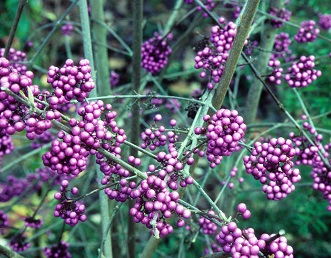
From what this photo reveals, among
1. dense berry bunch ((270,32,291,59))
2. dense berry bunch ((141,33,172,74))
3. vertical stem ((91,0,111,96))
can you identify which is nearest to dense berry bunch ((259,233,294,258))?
dense berry bunch ((141,33,172,74))

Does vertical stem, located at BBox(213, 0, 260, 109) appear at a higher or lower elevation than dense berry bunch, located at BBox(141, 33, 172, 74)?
higher

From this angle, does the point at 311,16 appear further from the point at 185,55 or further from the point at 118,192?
the point at 118,192

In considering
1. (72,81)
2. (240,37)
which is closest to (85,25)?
(72,81)

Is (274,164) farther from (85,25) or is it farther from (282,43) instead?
(282,43)

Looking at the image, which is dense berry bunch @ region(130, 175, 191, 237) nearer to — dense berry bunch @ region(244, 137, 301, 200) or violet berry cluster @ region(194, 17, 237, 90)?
dense berry bunch @ region(244, 137, 301, 200)

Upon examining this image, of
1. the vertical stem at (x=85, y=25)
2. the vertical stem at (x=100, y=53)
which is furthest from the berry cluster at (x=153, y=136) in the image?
the vertical stem at (x=100, y=53)

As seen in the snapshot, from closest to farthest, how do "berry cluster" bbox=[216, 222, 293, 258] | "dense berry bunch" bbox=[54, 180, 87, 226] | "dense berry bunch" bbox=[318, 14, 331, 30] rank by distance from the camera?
"berry cluster" bbox=[216, 222, 293, 258] < "dense berry bunch" bbox=[54, 180, 87, 226] < "dense berry bunch" bbox=[318, 14, 331, 30]
